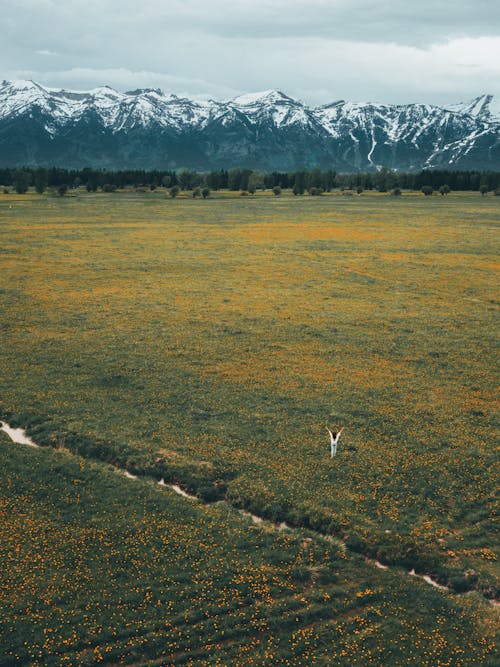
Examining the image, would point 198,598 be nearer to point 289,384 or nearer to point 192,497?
point 192,497

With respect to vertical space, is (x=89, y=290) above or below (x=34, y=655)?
above

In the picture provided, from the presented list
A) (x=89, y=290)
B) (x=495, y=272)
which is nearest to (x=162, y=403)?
(x=89, y=290)

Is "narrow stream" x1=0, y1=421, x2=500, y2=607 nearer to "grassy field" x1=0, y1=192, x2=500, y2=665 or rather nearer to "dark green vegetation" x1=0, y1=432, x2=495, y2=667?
"grassy field" x1=0, y1=192, x2=500, y2=665

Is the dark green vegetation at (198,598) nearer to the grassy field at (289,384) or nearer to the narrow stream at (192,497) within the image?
the narrow stream at (192,497)

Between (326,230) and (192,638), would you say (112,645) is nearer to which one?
(192,638)

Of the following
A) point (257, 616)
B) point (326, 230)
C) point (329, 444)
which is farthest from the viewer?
point (326, 230)

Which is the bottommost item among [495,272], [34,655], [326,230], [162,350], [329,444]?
[34,655]

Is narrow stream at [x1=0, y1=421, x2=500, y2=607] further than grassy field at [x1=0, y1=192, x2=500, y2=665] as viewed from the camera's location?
No

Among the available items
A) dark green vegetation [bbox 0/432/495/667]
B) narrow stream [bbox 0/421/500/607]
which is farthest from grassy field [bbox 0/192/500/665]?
dark green vegetation [bbox 0/432/495/667]
